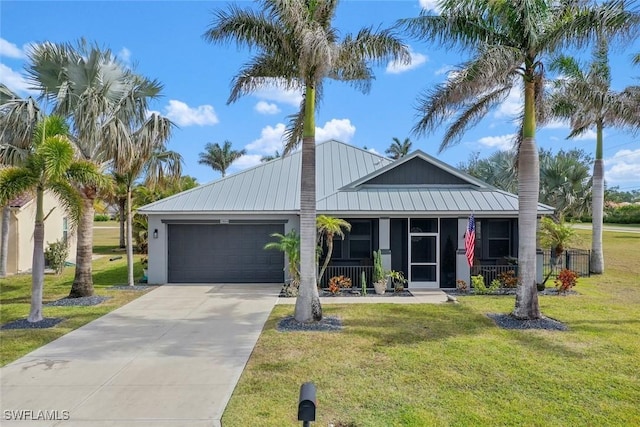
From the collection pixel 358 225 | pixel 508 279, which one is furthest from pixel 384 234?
pixel 508 279

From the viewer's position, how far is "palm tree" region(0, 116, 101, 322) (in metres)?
9.32

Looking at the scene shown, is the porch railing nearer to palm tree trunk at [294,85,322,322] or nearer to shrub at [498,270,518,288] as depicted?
shrub at [498,270,518,288]

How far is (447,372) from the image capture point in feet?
22.9

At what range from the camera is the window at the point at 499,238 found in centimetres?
1558

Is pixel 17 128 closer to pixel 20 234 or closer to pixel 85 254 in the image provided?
pixel 85 254

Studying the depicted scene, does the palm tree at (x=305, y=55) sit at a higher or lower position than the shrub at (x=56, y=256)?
higher

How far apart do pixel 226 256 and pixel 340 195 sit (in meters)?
5.23

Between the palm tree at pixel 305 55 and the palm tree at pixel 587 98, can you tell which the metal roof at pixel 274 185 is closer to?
the palm tree at pixel 305 55

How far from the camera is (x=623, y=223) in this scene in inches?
2406

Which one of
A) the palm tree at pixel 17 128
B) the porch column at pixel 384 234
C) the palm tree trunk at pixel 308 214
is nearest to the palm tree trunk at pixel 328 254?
the porch column at pixel 384 234

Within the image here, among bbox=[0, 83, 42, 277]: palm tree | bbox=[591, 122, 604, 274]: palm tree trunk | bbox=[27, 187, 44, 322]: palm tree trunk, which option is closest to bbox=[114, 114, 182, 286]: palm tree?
bbox=[0, 83, 42, 277]: palm tree

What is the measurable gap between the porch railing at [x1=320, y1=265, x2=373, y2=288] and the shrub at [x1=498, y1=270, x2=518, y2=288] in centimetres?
467

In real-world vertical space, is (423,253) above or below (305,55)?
below

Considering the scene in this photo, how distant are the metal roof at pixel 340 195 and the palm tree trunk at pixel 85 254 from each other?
121 inches
